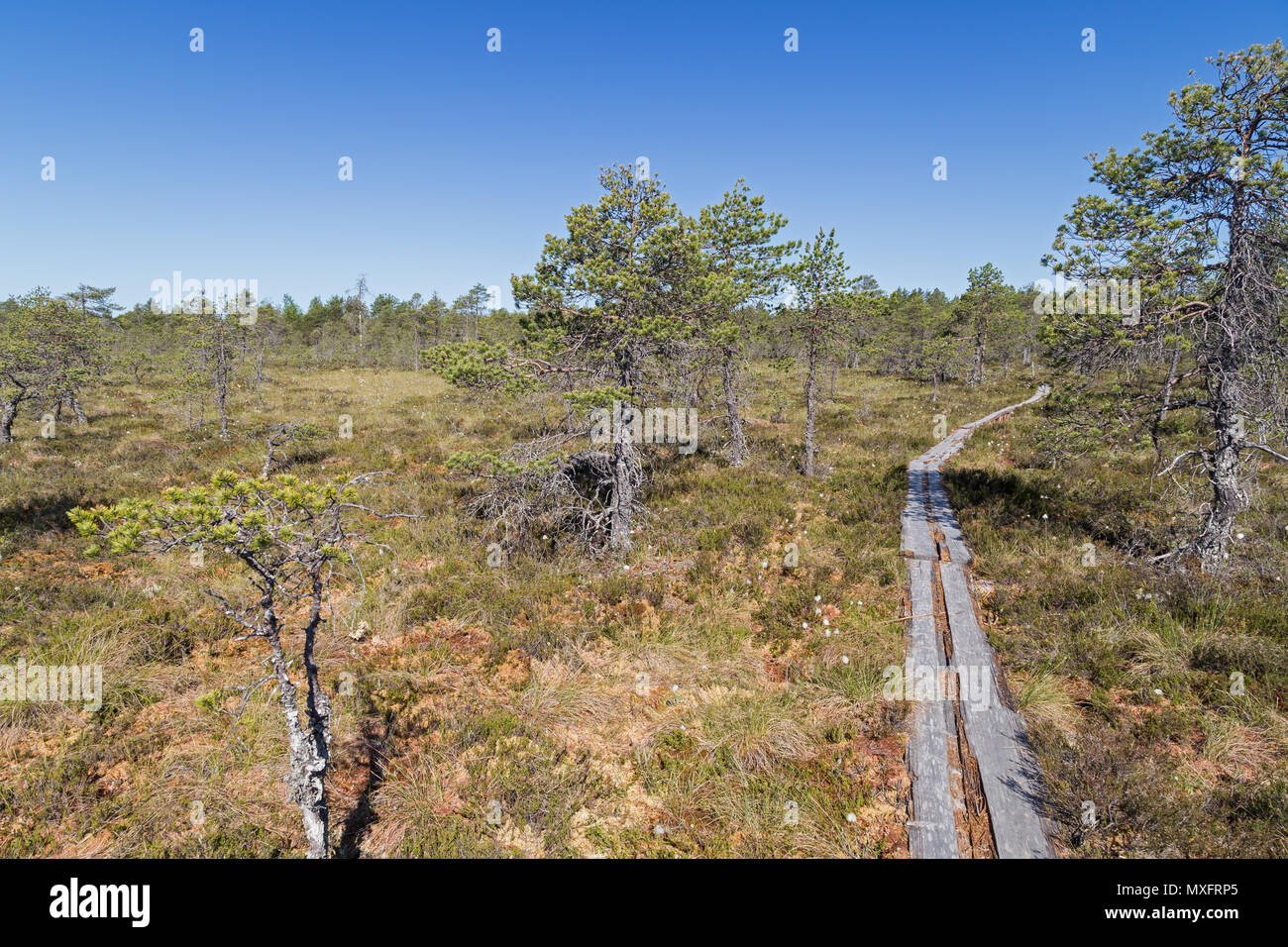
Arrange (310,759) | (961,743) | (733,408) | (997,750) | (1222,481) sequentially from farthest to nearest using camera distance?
1. (733,408)
2. (1222,481)
3. (961,743)
4. (997,750)
5. (310,759)

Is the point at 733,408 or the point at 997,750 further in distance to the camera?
the point at 733,408

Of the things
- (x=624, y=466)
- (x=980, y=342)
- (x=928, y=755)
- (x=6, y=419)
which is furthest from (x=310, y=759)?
(x=980, y=342)

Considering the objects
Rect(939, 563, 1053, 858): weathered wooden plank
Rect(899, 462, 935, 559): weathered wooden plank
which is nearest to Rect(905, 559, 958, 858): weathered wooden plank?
Rect(939, 563, 1053, 858): weathered wooden plank

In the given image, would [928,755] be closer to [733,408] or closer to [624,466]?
[624,466]

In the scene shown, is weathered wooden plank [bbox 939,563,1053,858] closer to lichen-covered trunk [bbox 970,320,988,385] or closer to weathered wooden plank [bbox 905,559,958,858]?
weathered wooden plank [bbox 905,559,958,858]

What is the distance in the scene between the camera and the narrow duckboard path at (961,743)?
497 centimetres

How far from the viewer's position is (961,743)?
6184 mm

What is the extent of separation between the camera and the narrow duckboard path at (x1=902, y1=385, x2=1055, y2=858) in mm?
4973

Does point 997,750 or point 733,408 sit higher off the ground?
point 733,408

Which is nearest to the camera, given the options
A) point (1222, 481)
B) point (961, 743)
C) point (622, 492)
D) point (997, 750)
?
point (997, 750)

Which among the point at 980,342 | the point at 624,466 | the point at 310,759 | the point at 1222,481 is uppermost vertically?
the point at 980,342

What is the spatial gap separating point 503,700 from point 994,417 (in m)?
31.6

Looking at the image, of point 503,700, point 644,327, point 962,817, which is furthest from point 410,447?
point 962,817
